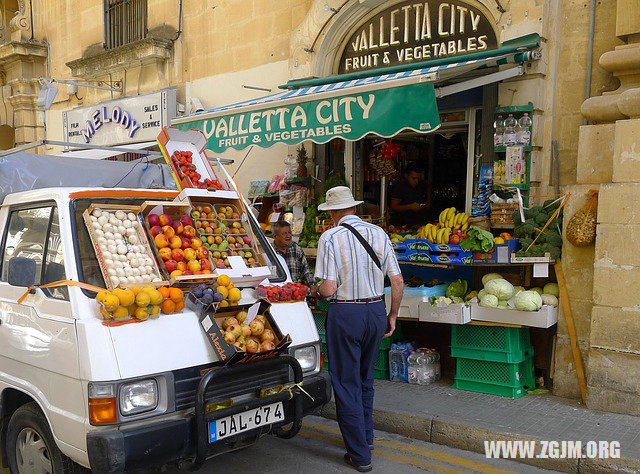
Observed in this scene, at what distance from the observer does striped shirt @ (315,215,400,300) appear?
Answer: 4.29m

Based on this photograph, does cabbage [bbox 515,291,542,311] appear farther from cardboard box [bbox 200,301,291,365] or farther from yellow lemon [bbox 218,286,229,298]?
yellow lemon [bbox 218,286,229,298]

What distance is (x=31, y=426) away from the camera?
373cm

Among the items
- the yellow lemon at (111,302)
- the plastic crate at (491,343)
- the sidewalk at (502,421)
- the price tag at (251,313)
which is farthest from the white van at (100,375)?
the plastic crate at (491,343)

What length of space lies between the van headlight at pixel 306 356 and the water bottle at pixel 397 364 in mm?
2191

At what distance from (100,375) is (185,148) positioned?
9.27 feet

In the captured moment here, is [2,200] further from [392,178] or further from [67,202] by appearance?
[392,178]

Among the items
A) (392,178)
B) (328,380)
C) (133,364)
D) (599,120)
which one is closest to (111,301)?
(133,364)

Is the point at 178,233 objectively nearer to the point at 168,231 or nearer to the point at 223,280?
the point at 168,231

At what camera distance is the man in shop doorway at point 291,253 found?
634cm

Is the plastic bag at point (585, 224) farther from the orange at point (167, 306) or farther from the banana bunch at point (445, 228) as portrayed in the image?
the orange at point (167, 306)

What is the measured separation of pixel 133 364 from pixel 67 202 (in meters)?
1.31

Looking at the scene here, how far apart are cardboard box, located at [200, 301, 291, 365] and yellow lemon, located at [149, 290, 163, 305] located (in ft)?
1.02

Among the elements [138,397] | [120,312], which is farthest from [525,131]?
[138,397]

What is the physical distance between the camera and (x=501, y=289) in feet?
18.8
